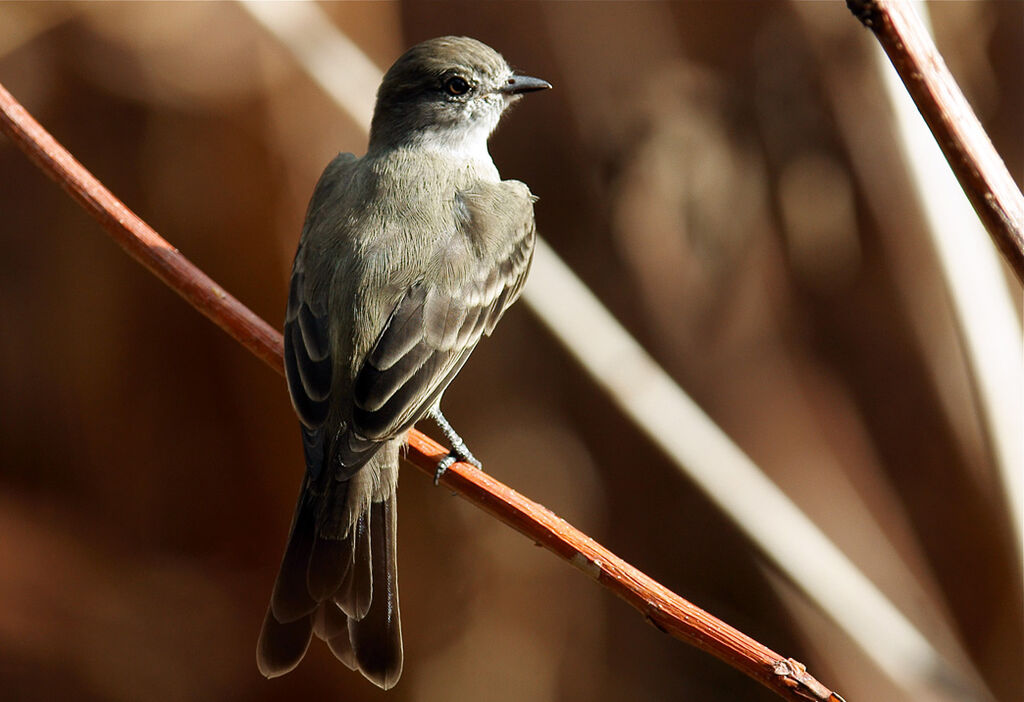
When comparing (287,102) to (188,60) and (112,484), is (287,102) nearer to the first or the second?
(188,60)

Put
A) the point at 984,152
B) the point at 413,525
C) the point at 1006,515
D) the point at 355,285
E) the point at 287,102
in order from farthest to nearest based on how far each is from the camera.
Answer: the point at 413,525 < the point at 287,102 < the point at 1006,515 < the point at 355,285 < the point at 984,152

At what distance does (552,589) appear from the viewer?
3.86m

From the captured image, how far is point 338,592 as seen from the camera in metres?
2.64

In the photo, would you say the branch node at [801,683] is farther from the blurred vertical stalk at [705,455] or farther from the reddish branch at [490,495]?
the blurred vertical stalk at [705,455]

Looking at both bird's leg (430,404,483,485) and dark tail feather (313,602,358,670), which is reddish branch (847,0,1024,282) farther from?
dark tail feather (313,602,358,670)

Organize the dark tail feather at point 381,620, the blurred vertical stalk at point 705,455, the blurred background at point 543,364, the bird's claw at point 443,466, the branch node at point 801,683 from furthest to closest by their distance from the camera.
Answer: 1. the blurred background at point 543,364
2. the blurred vertical stalk at point 705,455
3. the dark tail feather at point 381,620
4. the bird's claw at point 443,466
5. the branch node at point 801,683

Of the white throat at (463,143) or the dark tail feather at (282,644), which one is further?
the white throat at (463,143)

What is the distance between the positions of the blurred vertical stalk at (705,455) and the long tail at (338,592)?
90cm

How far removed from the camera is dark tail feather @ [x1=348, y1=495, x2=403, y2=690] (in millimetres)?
2551

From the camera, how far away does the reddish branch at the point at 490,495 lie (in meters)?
1.81

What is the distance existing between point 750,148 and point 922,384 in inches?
42.9

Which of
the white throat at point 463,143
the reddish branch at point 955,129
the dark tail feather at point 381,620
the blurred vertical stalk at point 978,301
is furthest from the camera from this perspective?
the white throat at point 463,143

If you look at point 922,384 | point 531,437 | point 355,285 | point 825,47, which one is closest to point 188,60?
point 355,285

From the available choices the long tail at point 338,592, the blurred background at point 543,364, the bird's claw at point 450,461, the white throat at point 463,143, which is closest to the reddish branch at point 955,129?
the bird's claw at point 450,461
